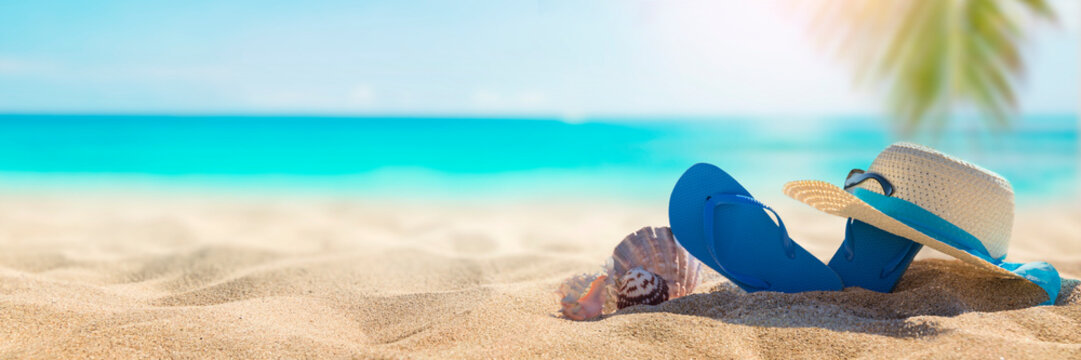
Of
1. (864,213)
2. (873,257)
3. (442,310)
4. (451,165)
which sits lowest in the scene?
(451,165)

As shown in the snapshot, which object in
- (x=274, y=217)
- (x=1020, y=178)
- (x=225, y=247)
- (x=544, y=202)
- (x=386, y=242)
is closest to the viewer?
(x=225, y=247)

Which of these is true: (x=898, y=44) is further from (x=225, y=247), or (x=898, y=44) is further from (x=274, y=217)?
(x=274, y=217)

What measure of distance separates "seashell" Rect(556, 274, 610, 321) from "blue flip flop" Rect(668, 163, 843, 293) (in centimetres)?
28

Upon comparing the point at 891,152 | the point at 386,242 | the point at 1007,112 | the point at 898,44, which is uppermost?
the point at 898,44

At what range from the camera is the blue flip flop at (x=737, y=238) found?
1791 mm

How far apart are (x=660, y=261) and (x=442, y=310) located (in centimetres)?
67

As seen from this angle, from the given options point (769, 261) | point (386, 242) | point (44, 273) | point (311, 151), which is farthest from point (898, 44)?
point (311, 151)

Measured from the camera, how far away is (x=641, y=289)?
6.04 feet

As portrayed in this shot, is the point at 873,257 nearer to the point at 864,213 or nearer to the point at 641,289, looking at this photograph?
the point at 864,213

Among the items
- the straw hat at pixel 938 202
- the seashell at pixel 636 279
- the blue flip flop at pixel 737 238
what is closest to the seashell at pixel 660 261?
the seashell at pixel 636 279

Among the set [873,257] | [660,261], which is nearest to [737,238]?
[660,261]

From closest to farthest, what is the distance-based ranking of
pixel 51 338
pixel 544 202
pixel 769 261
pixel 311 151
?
pixel 51 338 → pixel 769 261 → pixel 544 202 → pixel 311 151

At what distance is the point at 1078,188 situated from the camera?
8.01 m

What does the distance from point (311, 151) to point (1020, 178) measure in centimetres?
1349
